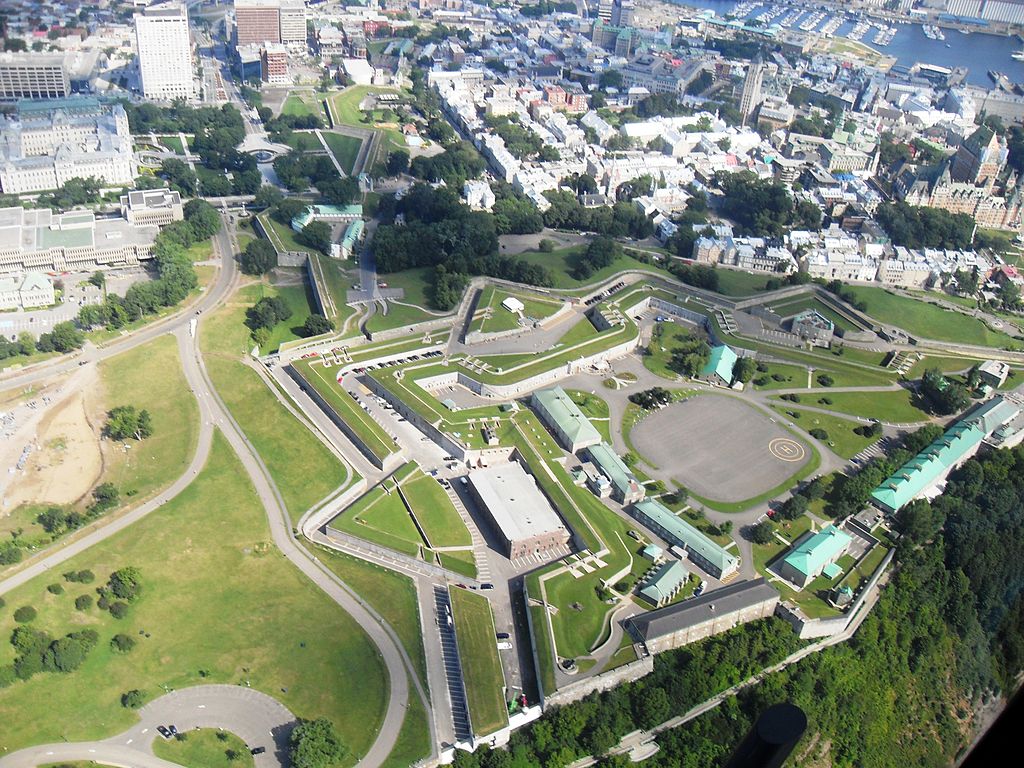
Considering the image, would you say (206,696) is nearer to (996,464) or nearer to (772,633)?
(772,633)

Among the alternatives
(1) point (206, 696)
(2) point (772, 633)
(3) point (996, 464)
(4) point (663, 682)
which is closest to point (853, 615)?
(2) point (772, 633)

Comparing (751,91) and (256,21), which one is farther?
(256,21)

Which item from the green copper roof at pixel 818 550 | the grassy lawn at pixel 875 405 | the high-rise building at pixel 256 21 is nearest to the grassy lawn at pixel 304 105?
the high-rise building at pixel 256 21

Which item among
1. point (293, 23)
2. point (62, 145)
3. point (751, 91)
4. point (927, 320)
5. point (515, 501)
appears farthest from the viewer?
point (293, 23)

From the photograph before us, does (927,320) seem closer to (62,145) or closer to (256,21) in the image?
(62,145)

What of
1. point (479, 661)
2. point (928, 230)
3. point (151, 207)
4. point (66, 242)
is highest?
point (928, 230)

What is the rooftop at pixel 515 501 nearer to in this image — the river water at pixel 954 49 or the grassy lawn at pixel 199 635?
the grassy lawn at pixel 199 635

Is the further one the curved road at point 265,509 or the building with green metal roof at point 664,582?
the building with green metal roof at point 664,582

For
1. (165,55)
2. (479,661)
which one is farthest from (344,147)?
(479,661)
